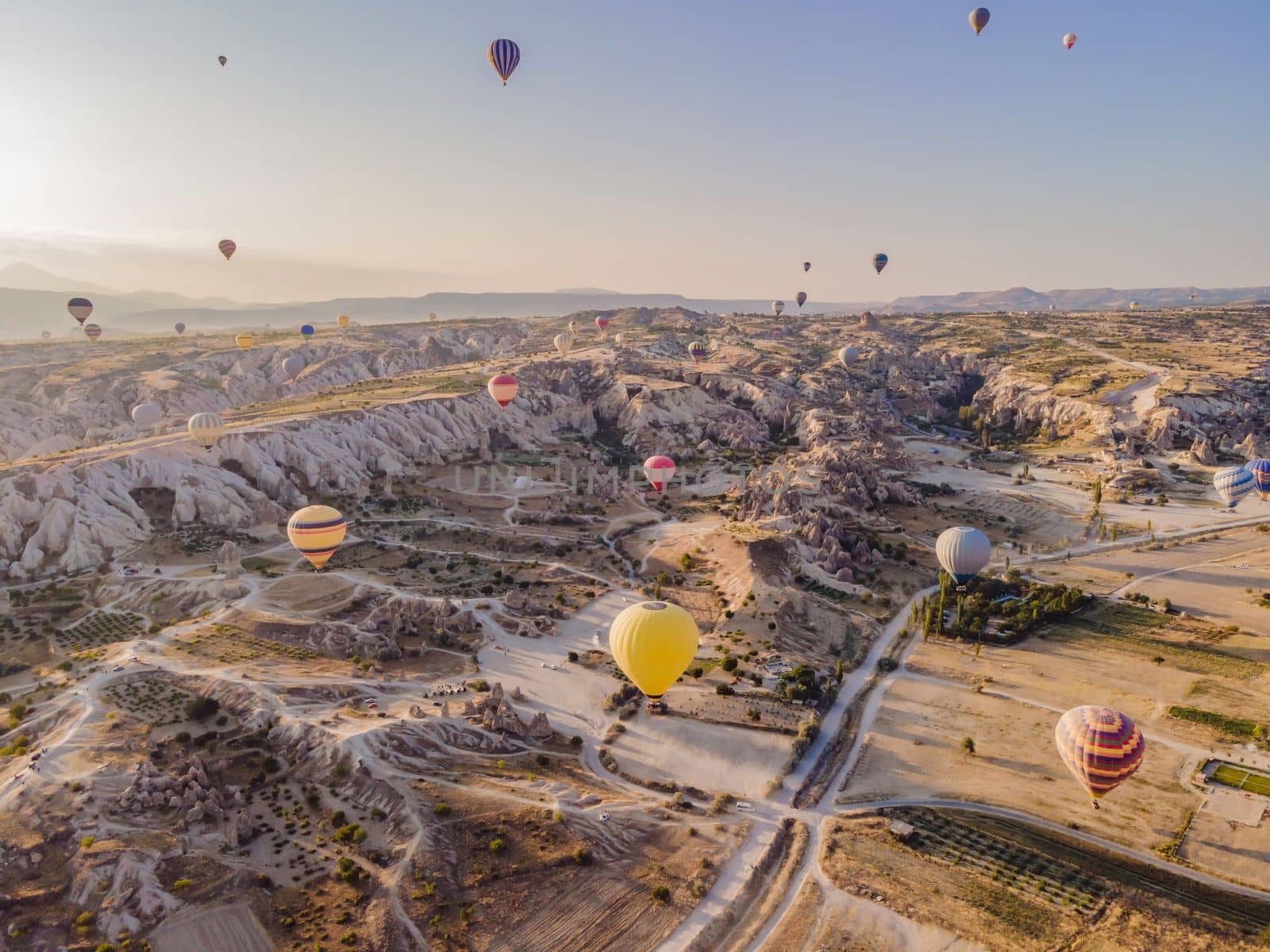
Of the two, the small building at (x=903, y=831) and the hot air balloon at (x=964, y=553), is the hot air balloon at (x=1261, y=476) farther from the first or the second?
the small building at (x=903, y=831)

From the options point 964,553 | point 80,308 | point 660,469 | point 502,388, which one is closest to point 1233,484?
point 964,553

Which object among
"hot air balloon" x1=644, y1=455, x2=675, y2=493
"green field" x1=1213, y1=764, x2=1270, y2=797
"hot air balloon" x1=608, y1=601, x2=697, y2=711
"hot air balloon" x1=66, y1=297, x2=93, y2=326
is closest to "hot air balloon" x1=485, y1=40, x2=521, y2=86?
"hot air balloon" x1=644, y1=455, x2=675, y2=493

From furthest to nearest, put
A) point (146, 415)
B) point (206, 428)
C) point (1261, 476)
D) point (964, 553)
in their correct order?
point (146, 415) < point (206, 428) < point (1261, 476) < point (964, 553)

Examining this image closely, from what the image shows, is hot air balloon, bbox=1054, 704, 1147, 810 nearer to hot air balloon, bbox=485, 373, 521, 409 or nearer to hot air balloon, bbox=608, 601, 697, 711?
hot air balloon, bbox=608, 601, 697, 711

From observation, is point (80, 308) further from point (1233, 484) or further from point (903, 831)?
point (1233, 484)

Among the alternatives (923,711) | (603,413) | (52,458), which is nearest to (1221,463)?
(923,711)

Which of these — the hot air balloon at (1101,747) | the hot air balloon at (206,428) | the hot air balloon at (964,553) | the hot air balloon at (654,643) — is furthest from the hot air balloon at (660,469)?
the hot air balloon at (1101,747)

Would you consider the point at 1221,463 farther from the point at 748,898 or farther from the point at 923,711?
the point at 748,898
